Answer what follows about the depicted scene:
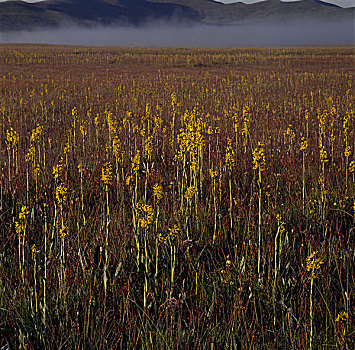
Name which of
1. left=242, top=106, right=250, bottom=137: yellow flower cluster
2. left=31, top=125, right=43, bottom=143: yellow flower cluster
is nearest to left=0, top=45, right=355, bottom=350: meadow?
left=31, top=125, right=43, bottom=143: yellow flower cluster

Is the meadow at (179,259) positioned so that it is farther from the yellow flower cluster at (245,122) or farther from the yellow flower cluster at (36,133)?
the yellow flower cluster at (245,122)

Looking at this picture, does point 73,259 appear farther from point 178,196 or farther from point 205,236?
point 178,196

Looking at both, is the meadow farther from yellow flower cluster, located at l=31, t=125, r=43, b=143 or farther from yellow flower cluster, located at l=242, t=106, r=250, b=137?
yellow flower cluster, located at l=242, t=106, r=250, b=137

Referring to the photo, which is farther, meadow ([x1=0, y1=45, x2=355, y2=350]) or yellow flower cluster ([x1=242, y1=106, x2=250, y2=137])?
yellow flower cluster ([x1=242, y1=106, x2=250, y2=137])

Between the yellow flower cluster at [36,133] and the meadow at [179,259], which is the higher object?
the yellow flower cluster at [36,133]

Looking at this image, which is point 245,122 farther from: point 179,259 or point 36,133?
point 179,259

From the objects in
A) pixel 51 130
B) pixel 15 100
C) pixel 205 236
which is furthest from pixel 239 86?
pixel 205 236

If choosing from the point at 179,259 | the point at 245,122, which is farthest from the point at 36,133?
the point at 245,122

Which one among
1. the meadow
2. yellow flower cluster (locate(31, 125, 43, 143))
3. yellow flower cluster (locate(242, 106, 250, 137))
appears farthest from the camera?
yellow flower cluster (locate(242, 106, 250, 137))

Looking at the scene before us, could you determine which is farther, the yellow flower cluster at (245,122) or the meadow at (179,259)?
the yellow flower cluster at (245,122)

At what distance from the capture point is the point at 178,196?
4594mm

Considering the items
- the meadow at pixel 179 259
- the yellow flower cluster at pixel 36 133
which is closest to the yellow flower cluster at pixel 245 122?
the meadow at pixel 179 259

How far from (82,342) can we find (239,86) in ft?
50.9

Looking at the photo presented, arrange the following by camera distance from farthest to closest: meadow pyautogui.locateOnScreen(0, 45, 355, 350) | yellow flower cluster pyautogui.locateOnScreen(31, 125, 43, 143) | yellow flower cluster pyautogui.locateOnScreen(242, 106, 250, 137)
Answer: yellow flower cluster pyautogui.locateOnScreen(242, 106, 250, 137) < yellow flower cluster pyautogui.locateOnScreen(31, 125, 43, 143) < meadow pyautogui.locateOnScreen(0, 45, 355, 350)
